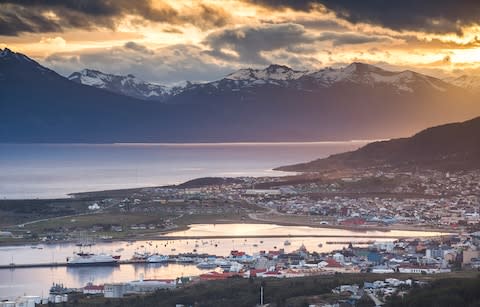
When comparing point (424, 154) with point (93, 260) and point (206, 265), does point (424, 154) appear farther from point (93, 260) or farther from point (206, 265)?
point (93, 260)

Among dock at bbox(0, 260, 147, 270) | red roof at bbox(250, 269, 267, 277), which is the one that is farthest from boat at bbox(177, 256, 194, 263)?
red roof at bbox(250, 269, 267, 277)

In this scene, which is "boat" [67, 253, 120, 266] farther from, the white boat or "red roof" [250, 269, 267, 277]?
"red roof" [250, 269, 267, 277]

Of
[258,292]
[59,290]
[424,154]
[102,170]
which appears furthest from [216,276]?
[102,170]

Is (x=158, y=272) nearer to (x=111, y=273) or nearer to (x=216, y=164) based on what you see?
(x=111, y=273)

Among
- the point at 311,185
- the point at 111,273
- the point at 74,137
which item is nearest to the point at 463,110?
the point at 74,137

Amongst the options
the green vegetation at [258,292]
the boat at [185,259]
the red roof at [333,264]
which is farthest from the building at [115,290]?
the boat at [185,259]
